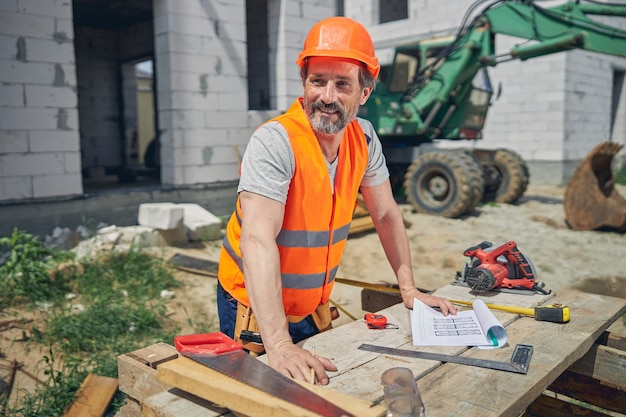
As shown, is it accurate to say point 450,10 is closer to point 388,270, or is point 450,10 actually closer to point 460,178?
point 460,178

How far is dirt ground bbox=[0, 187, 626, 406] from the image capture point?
187 inches

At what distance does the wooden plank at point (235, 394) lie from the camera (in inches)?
52.9

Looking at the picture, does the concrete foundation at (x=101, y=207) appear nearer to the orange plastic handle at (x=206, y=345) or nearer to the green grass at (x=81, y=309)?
the green grass at (x=81, y=309)

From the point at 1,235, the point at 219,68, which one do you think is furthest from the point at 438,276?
the point at 1,235

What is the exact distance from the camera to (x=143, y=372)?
177cm

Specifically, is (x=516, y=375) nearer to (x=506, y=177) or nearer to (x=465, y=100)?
(x=465, y=100)

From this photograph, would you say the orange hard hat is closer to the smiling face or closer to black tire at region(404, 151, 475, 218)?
the smiling face

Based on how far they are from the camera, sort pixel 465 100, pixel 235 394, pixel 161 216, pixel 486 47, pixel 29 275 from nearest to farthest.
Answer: pixel 235 394, pixel 29 275, pixel 161 216, pixel 486 47, pixel 465 100

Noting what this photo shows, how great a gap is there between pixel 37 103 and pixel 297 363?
19.1 feet

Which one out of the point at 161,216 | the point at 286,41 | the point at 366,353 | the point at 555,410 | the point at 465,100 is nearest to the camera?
the point at 366,353

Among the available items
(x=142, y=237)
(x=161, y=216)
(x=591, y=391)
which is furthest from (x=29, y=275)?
(x=591, y=391)

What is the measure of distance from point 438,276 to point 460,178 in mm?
3098

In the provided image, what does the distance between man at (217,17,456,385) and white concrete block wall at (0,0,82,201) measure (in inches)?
188

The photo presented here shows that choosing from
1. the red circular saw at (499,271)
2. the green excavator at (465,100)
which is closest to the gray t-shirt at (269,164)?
the red circular saw at (499,271)
